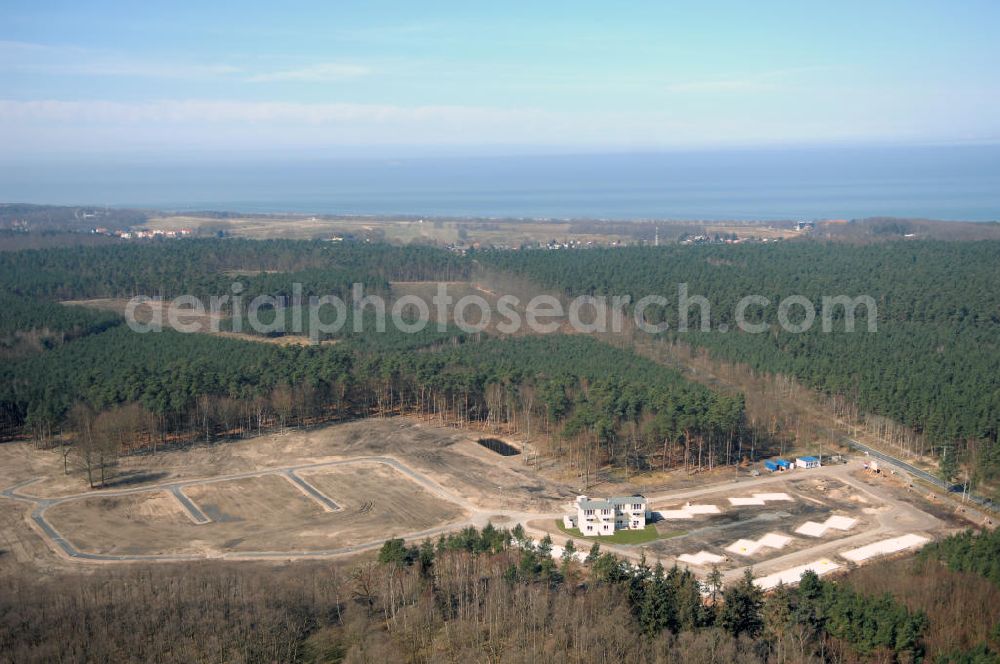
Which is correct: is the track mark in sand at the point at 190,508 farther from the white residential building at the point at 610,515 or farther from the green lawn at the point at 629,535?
the white residential building at the point at 610,515

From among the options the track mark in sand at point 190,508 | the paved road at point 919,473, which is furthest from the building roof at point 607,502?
the track mark in sand at point 190,508

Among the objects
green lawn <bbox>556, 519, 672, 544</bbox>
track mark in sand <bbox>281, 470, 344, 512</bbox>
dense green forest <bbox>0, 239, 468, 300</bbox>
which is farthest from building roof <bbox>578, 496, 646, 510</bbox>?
dense green forest <bbox>0, 239, 468, 300</bbox>

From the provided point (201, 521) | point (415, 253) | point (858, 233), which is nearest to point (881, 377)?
point (201, 521)

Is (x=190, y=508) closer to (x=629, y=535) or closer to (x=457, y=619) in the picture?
(x=457, y=619)

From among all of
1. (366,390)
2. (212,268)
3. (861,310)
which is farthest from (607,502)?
(212,268)

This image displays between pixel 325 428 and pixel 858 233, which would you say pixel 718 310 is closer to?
pixel 325 428

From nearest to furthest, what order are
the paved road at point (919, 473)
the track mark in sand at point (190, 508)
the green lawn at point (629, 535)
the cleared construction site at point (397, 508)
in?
the cleared construction site at point (397, 508) → the green lawn at point (629, 535) → the track mark in sand at point (190, 508) → the paved road at point (919, 473)
